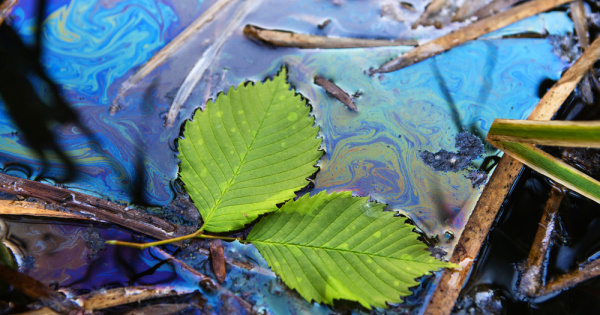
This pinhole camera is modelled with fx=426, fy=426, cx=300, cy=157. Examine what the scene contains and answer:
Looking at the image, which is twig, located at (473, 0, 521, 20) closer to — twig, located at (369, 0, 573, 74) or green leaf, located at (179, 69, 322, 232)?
twig, located at (369, 0, 573, 74)

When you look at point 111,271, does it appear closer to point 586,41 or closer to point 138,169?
point 138,169

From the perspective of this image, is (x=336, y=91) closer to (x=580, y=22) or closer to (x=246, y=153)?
(x=246, y=153)

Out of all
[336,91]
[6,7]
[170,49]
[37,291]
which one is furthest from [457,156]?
[6,7]

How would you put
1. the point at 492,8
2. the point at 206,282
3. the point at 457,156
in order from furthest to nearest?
the point at 492,8, the point at 457,156, the point at 206,282

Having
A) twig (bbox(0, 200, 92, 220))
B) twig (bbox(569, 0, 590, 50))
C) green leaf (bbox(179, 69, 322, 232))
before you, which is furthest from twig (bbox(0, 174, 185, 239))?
twig (bbox(569, 0, 590, 50))

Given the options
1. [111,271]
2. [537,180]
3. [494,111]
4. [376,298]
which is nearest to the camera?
[376,298]

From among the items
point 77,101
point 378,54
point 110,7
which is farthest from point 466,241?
point 110,7

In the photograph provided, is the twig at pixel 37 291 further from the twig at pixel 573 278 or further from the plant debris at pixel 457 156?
the twig at pixel 573 278
